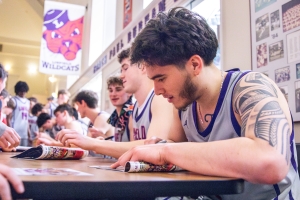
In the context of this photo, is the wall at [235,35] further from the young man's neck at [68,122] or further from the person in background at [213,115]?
the young man's neck at [68,122]

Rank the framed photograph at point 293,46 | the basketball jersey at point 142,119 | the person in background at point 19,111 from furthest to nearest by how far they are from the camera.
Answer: the person in background at point 19,111 → the basketball jersey at point 142,119 → the framed photograph at point 293,46

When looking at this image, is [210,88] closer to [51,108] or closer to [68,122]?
[68,122]

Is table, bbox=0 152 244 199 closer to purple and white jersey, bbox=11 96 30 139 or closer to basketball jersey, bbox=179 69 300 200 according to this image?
basketball jersey, bbox=179 69 300 200

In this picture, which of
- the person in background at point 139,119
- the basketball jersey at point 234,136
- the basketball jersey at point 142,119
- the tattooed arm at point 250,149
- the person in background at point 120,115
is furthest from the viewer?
the person in background at point 120,115

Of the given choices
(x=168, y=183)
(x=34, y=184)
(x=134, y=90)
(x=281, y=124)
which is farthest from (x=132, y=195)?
(x=134, y=90)

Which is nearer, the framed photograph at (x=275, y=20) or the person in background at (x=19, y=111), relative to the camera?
the framed photograph at (x=275, y=20)

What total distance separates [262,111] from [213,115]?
0.78 feet

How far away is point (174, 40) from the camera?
46.7 inches

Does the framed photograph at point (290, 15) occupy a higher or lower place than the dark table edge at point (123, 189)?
higher

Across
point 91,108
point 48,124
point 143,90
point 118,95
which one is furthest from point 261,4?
point 48,124

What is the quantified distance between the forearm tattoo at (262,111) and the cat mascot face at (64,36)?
5.96 m

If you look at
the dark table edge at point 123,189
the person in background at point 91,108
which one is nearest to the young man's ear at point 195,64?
the dark table edge at point 123,189

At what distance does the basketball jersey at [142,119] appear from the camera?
2.01 m

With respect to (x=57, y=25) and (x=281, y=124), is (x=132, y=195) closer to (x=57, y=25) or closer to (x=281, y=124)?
(x=281, y=124)
